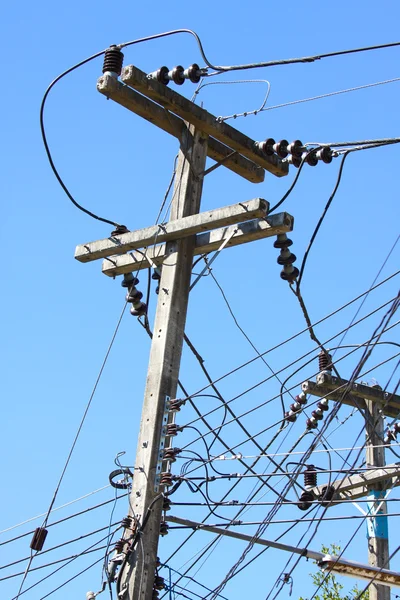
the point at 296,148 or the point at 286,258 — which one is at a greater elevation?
the point at 296,148

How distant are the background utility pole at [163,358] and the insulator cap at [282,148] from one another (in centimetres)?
72

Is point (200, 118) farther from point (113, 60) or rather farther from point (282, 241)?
point (282, 241)

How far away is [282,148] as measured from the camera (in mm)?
10383

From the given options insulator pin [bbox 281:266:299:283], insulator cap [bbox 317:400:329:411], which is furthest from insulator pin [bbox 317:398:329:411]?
insulator pin [bbox 281:266:299:283]

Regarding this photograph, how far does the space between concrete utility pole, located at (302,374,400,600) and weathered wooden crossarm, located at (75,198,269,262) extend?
3.19 meters

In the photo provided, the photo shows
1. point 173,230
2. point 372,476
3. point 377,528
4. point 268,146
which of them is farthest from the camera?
point 377,528

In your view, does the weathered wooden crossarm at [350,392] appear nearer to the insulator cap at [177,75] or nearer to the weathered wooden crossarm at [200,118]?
the weathered wooden crossarm at [200,118]

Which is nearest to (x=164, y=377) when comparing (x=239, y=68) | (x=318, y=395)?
(x=239, y=68)

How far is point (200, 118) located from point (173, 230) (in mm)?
1186

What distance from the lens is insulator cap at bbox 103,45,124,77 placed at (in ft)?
33.8

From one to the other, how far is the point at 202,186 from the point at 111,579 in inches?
143

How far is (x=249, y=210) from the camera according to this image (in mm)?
9555

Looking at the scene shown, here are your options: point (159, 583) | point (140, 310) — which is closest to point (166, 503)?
point (159, 583)

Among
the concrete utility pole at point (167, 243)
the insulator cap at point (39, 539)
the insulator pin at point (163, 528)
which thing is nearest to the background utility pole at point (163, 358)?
the concrete utility pole at point (167, 243)
